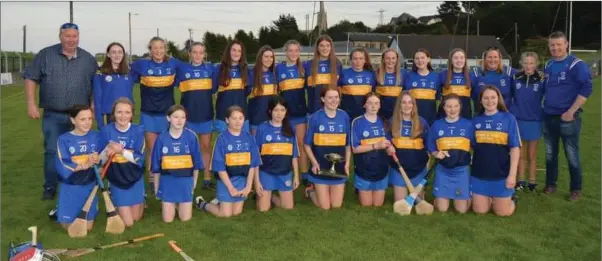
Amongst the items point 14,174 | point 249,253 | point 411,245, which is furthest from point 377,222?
point 14,174

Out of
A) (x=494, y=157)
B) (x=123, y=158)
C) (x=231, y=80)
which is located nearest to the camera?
(x=123, y=158)

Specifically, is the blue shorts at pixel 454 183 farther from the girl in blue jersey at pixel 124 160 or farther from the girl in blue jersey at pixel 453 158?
the girl in blue jersey at pixel 124 160

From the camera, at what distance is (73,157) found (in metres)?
4.83

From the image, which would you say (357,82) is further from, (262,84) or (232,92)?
(232,92)

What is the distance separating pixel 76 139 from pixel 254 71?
2267mm

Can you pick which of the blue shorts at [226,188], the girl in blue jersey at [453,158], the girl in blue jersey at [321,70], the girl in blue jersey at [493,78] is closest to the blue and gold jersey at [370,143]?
the girl in blue jersey at [453,158]

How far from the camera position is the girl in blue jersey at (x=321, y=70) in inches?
252

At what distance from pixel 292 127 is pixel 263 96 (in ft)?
2.02

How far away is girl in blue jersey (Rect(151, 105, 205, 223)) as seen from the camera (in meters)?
5.11

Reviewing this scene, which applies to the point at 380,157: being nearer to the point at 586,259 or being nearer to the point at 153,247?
the point at 586,259

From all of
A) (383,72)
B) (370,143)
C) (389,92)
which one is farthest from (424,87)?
(370,143)

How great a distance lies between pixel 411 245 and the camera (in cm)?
448

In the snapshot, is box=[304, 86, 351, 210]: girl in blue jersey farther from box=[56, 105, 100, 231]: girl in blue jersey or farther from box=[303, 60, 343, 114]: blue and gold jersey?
box=[56, 105, 100, 231]: girl in blue jersey

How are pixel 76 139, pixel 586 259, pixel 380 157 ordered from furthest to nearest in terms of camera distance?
1. pixel 380 157
2. pixel 76 139
3. pixel 586 259
